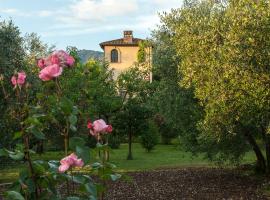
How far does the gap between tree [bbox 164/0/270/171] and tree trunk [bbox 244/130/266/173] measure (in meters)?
1.96

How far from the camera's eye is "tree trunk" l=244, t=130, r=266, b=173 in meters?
19.2

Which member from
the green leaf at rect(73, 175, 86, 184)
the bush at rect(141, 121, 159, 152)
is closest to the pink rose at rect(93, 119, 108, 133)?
the green leaf at rect(73, 175, 86, 184)

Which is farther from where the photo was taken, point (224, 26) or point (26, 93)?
point (224, 26)

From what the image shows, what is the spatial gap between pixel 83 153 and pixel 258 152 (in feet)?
59.9

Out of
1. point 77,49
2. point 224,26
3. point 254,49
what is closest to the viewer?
point 254,49

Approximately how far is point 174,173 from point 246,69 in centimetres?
1070

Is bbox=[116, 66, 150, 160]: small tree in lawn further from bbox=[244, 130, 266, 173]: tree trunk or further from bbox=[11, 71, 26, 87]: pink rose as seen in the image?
bbox=[11, 71, 26, 87]: pink rose

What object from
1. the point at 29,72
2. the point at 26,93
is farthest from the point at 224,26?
the point at 26,93

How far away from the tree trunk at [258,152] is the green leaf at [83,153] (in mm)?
15407

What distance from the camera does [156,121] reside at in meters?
47.4

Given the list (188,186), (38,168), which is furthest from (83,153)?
(188,186)

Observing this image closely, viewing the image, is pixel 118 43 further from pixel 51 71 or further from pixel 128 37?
pixel 51 71

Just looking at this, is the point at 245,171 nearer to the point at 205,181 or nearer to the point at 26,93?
the point at 205,181

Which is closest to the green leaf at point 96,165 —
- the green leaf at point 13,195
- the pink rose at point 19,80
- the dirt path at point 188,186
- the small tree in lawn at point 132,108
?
the green leaf at point 13,195
